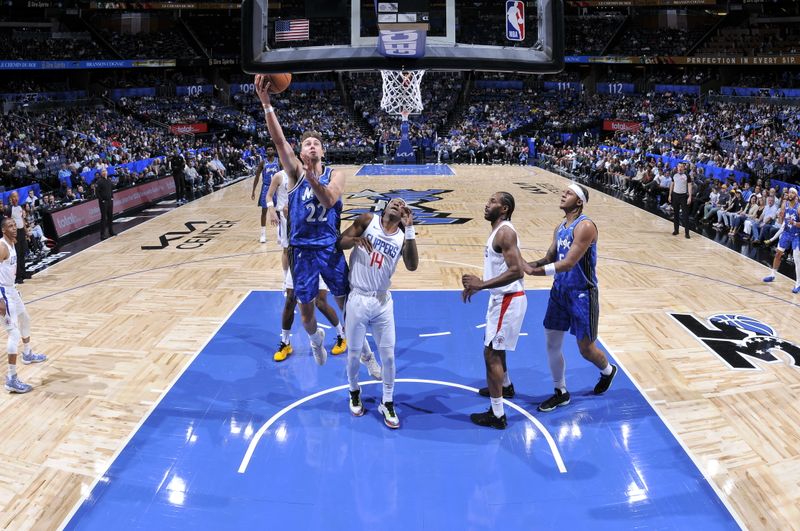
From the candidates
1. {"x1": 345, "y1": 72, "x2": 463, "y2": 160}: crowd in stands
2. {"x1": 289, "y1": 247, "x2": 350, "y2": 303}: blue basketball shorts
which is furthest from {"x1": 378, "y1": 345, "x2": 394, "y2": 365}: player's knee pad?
{"x1": 345, "y1": 72, "x2": 463, "y2": 160}: crowd in stands

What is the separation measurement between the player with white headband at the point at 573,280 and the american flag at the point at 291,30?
2674mm

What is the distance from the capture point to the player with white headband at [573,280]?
5.11 meters

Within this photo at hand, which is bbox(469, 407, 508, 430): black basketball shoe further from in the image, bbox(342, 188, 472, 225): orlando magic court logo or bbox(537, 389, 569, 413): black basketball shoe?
bbox(342, 188, 472, 225): orlando magic court logo

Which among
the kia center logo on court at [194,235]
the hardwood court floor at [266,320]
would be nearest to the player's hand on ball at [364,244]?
the hardwood court floor at [266,320]

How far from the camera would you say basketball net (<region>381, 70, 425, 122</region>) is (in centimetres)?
2052

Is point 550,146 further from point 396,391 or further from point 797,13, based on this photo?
point 396,391

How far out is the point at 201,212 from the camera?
671 inches

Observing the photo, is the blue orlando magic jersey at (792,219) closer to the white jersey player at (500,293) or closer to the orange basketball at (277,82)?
the white jersey player at (500,293)

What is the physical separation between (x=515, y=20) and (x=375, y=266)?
9.47ft

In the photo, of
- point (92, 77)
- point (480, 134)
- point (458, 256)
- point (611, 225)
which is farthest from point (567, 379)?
point (92, 77)

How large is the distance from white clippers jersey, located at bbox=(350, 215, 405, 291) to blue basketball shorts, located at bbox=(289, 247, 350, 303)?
15.9 inches

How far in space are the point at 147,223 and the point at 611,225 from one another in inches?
418

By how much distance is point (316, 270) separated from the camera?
213 inches

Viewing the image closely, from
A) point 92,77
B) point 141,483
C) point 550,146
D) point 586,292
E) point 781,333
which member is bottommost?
point 141,483
